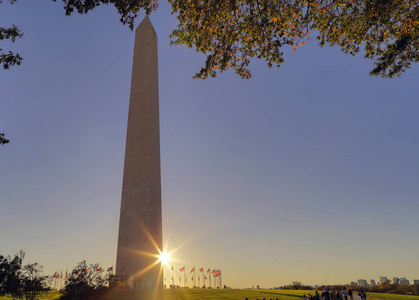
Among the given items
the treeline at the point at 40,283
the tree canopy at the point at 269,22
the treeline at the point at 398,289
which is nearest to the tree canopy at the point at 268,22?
the tree canopy at the point at 269,22

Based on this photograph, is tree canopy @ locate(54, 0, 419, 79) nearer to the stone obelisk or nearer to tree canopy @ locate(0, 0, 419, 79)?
tree canopy @ locate(0, 0, 419, 79)

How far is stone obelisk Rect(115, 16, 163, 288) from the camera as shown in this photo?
85.0 feet

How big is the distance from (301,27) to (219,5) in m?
3.91

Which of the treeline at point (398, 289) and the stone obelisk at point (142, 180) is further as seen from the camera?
the treeline at point (398, 289)

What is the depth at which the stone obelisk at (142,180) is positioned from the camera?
2591cm

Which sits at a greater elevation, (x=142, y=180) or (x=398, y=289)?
(x=142, y=180)

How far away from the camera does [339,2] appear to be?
14484 mm

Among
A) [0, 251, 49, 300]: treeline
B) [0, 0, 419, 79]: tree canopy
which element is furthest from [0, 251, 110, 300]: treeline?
[0, 0, 419, 79]: tree canopy

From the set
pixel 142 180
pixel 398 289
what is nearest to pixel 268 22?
pixel 142 180

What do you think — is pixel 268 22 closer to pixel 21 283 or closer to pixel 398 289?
pixel 21 283

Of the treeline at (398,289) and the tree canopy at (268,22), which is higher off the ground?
the tree canopy at (268,22)

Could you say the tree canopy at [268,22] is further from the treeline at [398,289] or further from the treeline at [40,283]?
the treeline at [398,289]

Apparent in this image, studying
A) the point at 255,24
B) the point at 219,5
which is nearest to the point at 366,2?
the point at 255,24

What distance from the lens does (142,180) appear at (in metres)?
27.7
